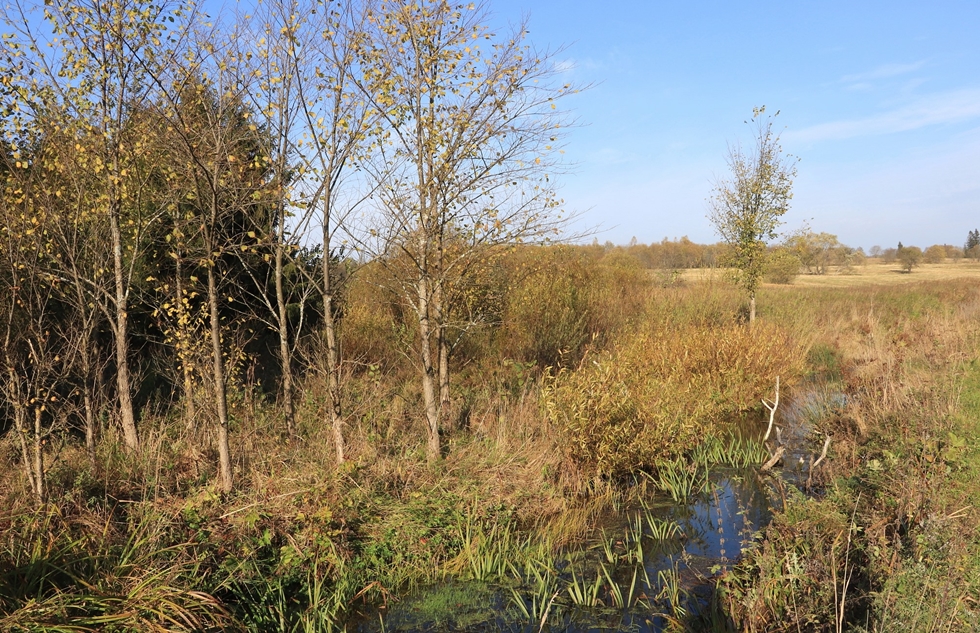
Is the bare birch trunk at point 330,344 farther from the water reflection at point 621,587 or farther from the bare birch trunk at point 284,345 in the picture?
the water reflection at point 621,587

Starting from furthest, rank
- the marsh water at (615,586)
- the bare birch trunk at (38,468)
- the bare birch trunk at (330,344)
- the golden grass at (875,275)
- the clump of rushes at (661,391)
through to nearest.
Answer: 1. the golden grass at (875,275)
2. the clump of rushes at (661,391)
3. the bare birch trunk at (330,344)
4. the bare birch trunk at (38,468)
5. the marsh water at (615,586)

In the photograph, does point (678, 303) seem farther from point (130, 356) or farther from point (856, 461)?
point (130, 356)

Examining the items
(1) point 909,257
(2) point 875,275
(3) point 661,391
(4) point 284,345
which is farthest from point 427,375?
(1) point 909,257

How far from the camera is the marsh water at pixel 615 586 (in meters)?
5.21

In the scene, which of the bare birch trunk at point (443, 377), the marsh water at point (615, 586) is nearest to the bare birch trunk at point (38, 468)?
the marsh water at point (615, 586)

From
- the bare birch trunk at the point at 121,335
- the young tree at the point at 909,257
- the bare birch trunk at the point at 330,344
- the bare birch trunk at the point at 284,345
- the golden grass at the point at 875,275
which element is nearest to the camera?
the bare birch trunk at the point at 121,335

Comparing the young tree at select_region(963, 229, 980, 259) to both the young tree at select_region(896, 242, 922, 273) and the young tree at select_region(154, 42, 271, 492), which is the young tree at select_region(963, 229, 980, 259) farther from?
→ the young tree at select_region(154, 42, 271, 492)

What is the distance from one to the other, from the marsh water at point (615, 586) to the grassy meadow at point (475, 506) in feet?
0.31

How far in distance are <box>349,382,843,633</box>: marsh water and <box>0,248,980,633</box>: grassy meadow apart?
0.31 feet

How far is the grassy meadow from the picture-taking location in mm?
4641

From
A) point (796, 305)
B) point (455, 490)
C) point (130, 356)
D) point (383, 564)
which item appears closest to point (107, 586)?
point (383, 564)

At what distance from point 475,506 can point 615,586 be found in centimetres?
175

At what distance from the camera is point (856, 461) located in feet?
25.1

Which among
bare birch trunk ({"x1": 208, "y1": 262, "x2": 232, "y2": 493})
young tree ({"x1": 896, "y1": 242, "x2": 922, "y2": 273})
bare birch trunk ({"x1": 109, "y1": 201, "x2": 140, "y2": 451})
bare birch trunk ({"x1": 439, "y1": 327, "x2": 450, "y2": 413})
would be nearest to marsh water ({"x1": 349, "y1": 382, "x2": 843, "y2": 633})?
bare birch trunk ({"x1": 208, "y1": 262, "x2": 232, "y2": 493})
